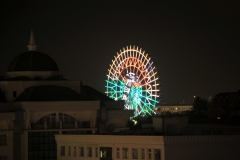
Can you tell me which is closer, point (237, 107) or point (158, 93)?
point (158, 93)

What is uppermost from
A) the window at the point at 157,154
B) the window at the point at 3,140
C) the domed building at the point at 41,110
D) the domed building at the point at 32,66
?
the domed building at the point at 32,66

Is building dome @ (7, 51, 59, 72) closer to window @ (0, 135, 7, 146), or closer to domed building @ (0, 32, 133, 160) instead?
domed building @ (0, 32, 133, 160)

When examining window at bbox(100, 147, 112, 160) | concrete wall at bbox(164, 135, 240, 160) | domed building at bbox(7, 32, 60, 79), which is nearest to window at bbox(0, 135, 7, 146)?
domed building at bbox(7, 32, 60, 79)

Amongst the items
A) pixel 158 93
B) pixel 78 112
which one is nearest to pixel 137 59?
pixel 158 93

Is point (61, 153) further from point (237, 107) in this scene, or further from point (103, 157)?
point (237, 107)

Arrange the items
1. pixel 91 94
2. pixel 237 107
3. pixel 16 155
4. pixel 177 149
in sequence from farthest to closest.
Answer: pixel 237 107 → pixel 91 94 → pixel 16 155 → pixel 177 149

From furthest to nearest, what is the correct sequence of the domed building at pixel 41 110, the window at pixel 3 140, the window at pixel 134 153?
the domed building at pixel 41 110
the window at pixel 3 140
the window at pixel 134 153

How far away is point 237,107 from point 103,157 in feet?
225

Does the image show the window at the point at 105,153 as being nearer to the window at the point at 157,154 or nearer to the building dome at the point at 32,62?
the window at the point at 157,154

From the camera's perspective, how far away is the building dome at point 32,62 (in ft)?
367

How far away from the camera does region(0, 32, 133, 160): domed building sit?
336 feet

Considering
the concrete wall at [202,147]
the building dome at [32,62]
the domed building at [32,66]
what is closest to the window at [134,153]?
the concrete wall at [202,147]

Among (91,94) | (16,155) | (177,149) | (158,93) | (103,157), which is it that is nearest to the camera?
(177,149)

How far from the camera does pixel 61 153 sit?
94000 mm
